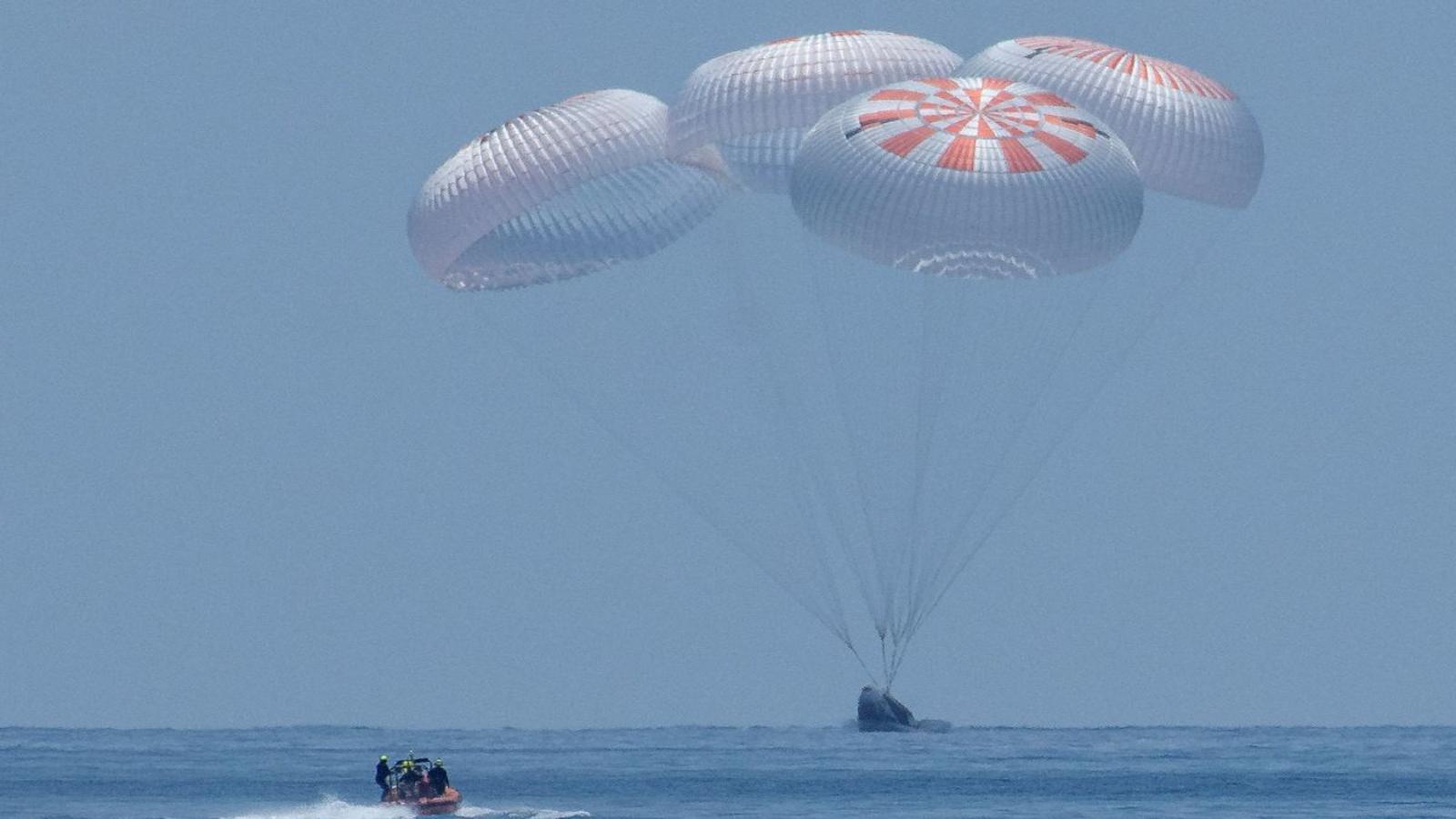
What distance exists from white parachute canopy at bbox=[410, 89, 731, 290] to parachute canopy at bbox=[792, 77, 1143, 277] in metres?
3.57

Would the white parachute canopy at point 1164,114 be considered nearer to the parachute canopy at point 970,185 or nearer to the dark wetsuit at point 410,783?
the parachute canopy at point 970,185

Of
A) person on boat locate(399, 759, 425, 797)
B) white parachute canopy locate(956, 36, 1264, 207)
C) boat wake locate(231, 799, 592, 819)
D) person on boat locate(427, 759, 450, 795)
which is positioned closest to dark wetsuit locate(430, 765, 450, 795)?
person on boat locate(427, 759, 450, 795)

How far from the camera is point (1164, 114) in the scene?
40.6m

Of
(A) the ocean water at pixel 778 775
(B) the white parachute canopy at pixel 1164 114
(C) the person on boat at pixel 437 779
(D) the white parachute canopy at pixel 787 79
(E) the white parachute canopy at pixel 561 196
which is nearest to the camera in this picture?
(D) the white parachute canopy at pixel 787 79

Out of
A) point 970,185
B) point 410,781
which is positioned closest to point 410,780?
point 410,781

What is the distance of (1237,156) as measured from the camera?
40812mm

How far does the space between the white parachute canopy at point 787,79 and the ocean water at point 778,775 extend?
11.7 m

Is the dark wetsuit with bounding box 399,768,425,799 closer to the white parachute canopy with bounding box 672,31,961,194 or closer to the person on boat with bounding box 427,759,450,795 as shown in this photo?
the person on boat with bounding box 427,759,450,795

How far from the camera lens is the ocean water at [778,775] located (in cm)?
5022

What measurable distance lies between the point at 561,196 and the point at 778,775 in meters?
19.0

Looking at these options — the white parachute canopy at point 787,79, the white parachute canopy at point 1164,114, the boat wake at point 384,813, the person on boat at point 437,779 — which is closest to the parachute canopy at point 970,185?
the white parachute canopy at point 787,79

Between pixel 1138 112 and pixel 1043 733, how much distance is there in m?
47.4

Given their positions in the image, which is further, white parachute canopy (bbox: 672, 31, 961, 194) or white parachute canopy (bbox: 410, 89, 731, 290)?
white parachute canopy (bbox: 410, 89, 731, 290)

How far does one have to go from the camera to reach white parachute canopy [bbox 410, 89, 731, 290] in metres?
41.2
